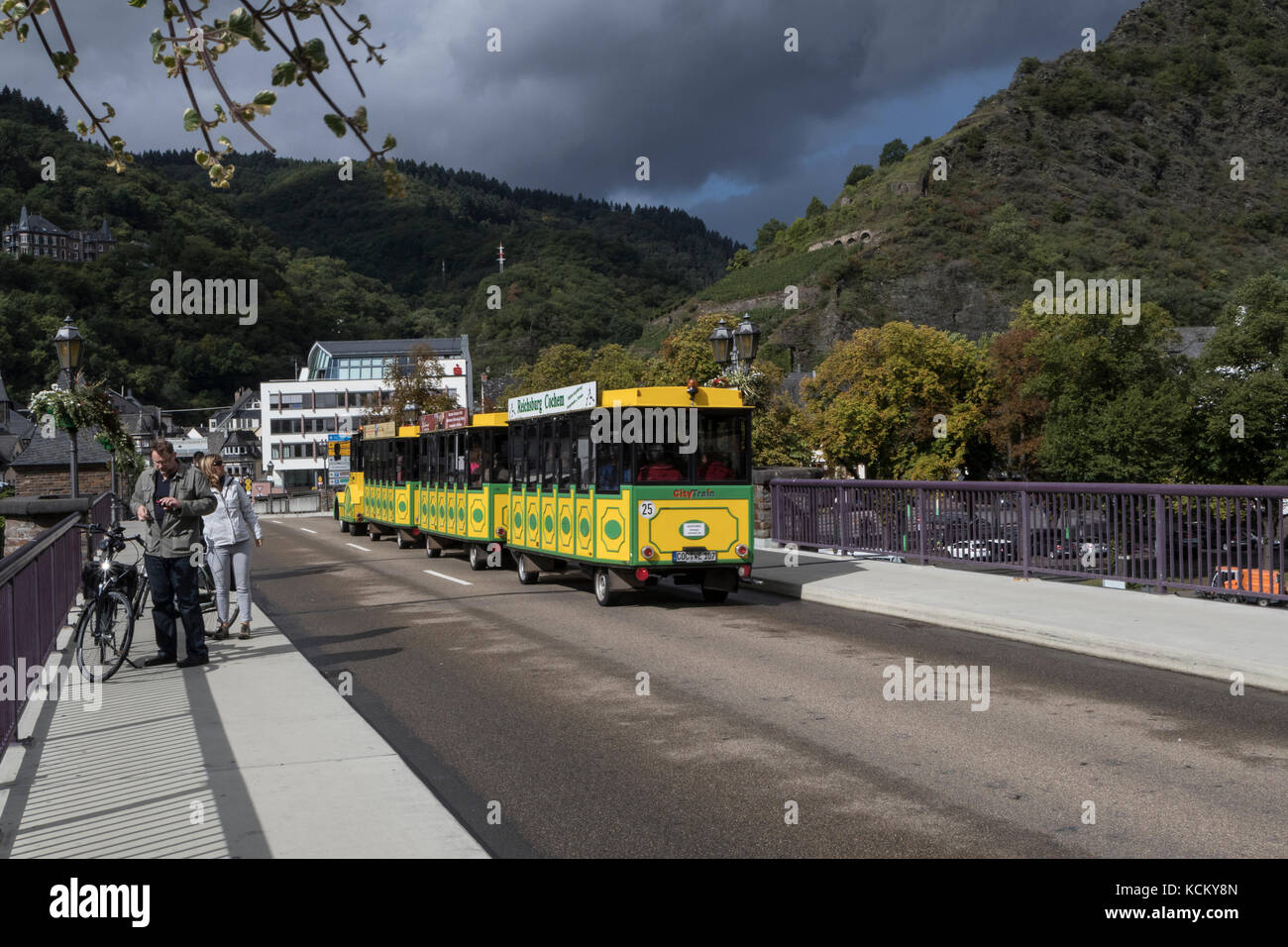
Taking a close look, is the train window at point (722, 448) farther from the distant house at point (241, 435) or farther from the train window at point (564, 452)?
the distant house at point (241, 435)

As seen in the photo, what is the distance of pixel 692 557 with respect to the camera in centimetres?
1571

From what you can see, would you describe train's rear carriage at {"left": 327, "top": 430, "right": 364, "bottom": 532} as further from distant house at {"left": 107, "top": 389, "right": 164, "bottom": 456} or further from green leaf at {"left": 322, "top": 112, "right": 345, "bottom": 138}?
distant house at {"left": 107, "top": 389, "right": 164, "bottom": 456}

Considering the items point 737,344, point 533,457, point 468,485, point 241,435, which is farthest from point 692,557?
point 241,435

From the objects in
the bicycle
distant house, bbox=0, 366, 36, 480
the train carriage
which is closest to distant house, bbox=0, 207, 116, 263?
distant house, bbox=0, 366, 36, 480

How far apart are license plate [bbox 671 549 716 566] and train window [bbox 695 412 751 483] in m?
1.04

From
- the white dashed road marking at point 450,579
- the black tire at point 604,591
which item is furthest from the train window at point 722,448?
the white dashed road marking at point 450,579

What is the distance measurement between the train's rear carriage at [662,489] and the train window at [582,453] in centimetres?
1

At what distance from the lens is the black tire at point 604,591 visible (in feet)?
51.3

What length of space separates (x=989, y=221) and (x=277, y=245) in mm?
119078

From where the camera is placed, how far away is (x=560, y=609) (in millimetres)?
15352

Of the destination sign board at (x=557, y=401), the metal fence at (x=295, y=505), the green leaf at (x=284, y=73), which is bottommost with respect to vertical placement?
the metal fence at (x=295, y=505)

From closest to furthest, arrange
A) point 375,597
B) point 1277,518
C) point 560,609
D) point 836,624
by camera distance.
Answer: point 1277,518
point 836,624
point 560,609
point 375,597

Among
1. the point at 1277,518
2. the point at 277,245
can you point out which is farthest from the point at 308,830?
the point at 277,245
